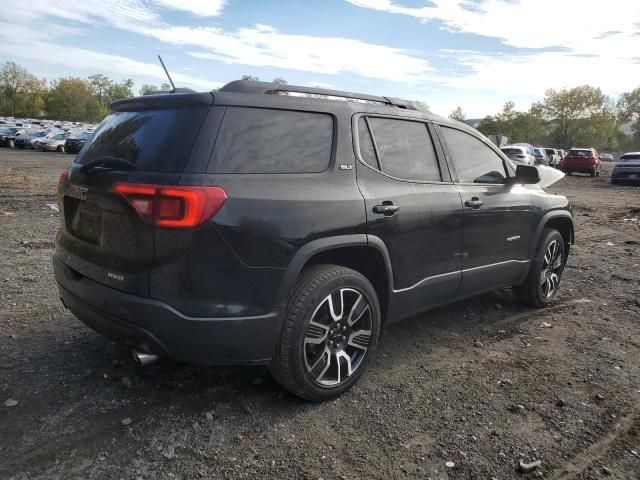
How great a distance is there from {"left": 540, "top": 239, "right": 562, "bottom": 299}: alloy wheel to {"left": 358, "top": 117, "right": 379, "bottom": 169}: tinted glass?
8.35ft

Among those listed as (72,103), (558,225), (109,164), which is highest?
(72,103)

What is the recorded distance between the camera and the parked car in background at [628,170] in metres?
22.1

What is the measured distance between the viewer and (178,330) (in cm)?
257

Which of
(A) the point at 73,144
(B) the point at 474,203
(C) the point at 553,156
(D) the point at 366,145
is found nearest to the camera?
(D) the point at 366,145

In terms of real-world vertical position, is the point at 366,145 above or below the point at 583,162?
above

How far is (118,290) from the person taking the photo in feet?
8.82

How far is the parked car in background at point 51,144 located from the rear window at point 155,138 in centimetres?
3730

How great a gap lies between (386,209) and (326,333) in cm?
88

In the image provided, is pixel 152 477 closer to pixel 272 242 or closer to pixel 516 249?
pixel 272 242

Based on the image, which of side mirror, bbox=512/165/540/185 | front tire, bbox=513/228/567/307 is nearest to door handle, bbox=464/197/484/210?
side mirror, bbox=512/165/540/185

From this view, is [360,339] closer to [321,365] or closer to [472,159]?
[321,365]

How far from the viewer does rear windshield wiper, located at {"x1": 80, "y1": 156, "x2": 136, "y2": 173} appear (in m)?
2.72

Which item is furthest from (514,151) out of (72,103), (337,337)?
(72,103)

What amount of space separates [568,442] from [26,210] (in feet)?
33.1
